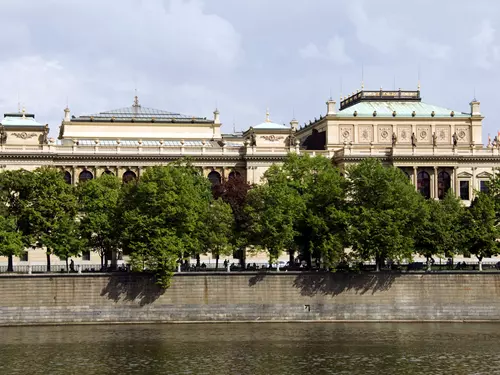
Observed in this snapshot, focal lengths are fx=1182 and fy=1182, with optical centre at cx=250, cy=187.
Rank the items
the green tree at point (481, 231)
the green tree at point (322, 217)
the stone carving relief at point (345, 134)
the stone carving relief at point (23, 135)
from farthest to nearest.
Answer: the stone carving relief at point (345, 134) → the stone carving relief at point (23, 135) → the green tree at point (481, 231) → the green tree at point (322, 217)

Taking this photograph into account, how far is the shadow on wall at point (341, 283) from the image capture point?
10038 centimetres

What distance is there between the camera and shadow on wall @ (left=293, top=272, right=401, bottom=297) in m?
100

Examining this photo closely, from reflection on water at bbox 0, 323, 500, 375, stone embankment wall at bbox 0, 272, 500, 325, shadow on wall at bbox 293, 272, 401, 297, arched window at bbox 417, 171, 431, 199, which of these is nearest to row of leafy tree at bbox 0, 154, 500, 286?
shadow on wall at bbox 293, 272, 401, 297

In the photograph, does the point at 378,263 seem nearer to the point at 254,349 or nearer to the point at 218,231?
the point at 218,231

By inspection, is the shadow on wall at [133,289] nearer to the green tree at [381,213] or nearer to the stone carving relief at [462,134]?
the green tree at [381,213]

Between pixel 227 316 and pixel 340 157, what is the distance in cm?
4461

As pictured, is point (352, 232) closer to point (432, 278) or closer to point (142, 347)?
point (432, 278)

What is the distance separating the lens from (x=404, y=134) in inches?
5842

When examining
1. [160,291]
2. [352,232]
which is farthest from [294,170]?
[160,291]

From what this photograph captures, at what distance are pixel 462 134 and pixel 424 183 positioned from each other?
39.9 feet

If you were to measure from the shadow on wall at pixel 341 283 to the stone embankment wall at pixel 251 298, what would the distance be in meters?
0.08

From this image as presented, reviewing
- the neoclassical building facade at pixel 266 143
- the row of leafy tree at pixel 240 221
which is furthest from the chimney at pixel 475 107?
the row of leafy tree at pixel 240 221

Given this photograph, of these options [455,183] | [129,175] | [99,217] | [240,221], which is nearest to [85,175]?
[129,175]

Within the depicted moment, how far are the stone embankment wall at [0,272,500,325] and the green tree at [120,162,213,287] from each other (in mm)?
2001
